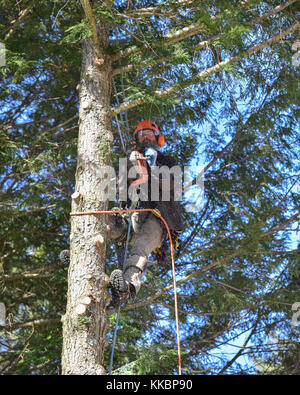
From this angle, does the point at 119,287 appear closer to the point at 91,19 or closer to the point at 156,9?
the point at 91,19

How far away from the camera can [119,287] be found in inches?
183

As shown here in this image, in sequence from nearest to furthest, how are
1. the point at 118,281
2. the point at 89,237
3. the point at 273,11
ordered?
1. the point at 118,281
2. the point at 89,237
3. the point at 273,11

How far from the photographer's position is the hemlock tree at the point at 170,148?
17.5ft

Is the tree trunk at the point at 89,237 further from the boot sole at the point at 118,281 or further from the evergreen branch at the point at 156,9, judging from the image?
the evergreen branch at the point at 156,9

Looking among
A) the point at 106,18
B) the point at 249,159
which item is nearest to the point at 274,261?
the point at 249,159

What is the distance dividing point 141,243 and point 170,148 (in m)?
2.53

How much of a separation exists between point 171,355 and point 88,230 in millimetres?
2167

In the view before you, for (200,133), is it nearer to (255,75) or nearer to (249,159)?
(249,159)

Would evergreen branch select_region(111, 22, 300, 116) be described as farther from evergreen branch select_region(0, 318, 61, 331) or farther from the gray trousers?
evergreen branch select_region(0, 318, 61, 331)

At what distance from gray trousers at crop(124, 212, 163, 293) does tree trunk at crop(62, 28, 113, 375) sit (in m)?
0.39

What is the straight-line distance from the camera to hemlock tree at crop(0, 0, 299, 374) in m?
→ 5.32

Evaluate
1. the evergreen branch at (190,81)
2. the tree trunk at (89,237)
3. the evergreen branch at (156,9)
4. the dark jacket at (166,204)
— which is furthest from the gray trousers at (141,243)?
the evergreen branch at (156,9)

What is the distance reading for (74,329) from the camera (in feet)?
14.5

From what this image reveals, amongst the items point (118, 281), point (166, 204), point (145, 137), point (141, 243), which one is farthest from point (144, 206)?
point (118, 281)
